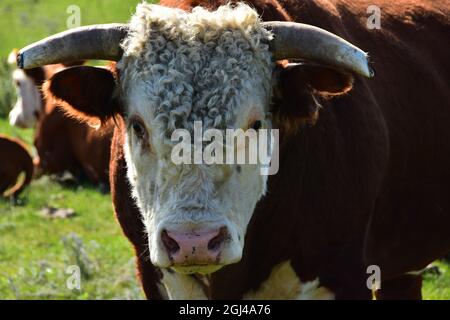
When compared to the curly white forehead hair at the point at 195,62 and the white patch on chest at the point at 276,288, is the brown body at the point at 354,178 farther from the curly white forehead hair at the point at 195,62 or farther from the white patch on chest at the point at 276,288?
the curly white forehead hair at the point at 195,62

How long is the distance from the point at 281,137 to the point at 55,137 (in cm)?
933

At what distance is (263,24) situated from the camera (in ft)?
16.6

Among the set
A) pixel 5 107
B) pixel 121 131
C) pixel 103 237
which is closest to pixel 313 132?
pixel 121 131

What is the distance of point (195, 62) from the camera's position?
4809 mm

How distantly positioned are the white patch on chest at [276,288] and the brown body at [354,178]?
0.04 meters

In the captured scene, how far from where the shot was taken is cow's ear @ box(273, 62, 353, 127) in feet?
16.6

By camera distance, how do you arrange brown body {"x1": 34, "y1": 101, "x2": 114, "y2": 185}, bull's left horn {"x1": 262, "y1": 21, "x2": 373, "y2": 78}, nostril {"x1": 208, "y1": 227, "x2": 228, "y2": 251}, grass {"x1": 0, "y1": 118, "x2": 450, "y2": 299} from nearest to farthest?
nostril {"x1": 208, "y1": 227, "x2": 228, "y2": 251} → bull's left horn {"x1": 262, "y1": 21, "x2": 373, "y2": 78} → grass {"x1": 0, "y1": 118, "x2": 450, "y2": 299} → brown body {"x1": 34, "y1": 101, "x2": 114, "y2": 185}

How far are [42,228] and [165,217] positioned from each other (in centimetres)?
658

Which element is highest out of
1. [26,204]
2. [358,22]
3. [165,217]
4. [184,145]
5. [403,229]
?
[358,22]

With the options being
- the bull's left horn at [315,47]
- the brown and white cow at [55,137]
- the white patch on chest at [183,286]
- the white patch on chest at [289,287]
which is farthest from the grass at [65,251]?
the bull's left horn at [315,47]

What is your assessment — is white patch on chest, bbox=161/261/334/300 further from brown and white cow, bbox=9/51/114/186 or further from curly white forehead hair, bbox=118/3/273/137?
brown and white cow, bbox=9/51/114/186

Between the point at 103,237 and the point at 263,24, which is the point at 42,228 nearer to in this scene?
the point at 103,237

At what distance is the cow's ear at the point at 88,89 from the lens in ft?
17.0

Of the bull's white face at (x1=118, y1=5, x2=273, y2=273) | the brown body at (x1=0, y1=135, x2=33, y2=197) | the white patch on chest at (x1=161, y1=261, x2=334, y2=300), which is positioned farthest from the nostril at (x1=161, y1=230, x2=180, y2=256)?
the brown body at (x1=0, y1=135, x2=33, y2=197)
